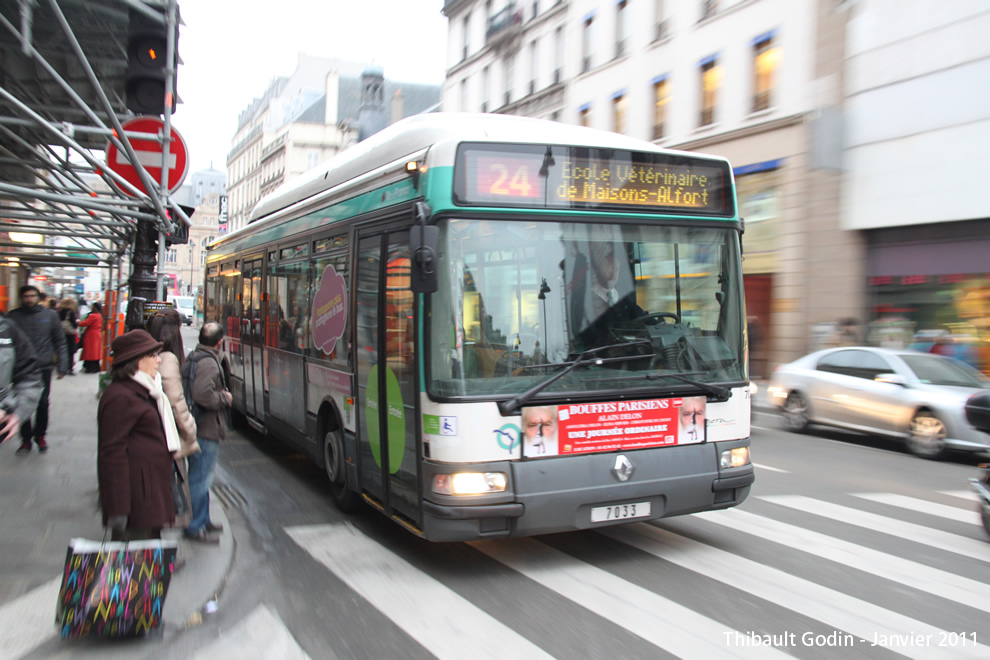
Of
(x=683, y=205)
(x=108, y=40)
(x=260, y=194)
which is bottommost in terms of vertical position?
(x=683, y=205)

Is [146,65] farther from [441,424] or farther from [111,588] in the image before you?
[111,588]

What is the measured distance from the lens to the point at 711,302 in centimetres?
566

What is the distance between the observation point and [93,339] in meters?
19.6

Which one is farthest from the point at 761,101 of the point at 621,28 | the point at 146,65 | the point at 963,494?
the point at 146,65

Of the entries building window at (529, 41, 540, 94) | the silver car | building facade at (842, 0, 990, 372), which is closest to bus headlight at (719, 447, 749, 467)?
the silver car

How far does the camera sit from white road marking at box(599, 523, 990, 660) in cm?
437

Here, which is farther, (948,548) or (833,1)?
(833,1)

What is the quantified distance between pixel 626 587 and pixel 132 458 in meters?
3.04

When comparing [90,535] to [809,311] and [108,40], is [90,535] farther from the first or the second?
[809,311]

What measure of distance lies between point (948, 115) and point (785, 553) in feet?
44.8

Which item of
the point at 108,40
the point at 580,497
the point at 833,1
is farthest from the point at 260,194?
the point at 580,497

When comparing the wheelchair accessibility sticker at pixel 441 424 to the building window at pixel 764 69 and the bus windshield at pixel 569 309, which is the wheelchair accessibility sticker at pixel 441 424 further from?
the building window at pixel 764 69

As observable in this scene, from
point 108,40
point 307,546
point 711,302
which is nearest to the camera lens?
point 711,302

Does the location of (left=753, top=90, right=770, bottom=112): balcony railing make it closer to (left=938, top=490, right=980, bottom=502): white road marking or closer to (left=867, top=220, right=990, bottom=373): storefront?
(left=867, top=220, right=990, bottom=373): storefront
